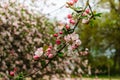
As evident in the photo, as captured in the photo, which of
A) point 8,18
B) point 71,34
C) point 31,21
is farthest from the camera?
point 31,21

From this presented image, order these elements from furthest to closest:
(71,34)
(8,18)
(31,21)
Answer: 1. (31,21)
2. (8,18)
3. (71,34)

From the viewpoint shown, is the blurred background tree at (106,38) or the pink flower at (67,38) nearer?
the pink flower at (67,38)

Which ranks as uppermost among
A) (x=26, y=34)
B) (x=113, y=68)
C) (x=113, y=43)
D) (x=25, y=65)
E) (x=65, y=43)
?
(x=113, y=43)

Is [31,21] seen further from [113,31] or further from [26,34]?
[113,31]

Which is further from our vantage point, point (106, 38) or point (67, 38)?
point (106, 38)

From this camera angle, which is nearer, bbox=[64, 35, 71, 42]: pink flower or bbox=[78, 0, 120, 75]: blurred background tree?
bbox=[64, 35, 71, 42]: pink flower

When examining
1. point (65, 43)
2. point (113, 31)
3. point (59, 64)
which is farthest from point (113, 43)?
point (65, 43)

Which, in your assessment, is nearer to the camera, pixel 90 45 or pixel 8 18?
pixel 8 18

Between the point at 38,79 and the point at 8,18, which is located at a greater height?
the point at 8,18

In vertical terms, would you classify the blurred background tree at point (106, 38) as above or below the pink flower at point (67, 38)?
above

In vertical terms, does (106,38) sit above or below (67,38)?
above

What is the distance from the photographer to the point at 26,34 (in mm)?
6656

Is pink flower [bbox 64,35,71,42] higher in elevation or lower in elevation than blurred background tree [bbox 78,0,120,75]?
lower

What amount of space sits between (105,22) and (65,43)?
2028cm
